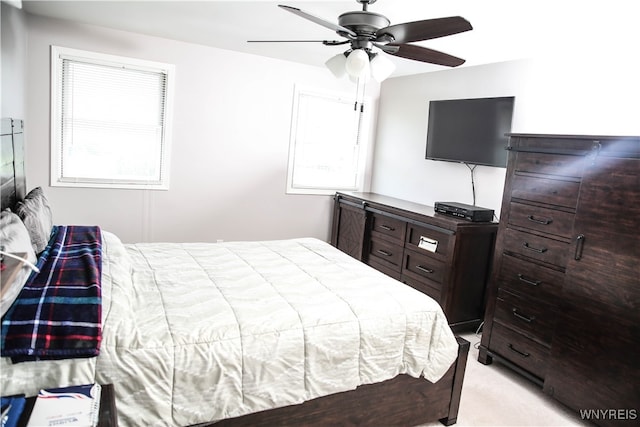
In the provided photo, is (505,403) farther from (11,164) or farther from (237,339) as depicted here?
(11,164)

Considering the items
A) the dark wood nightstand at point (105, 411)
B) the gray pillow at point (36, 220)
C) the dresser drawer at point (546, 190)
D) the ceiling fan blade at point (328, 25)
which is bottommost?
the dark wood nightstand at point (105, 411)

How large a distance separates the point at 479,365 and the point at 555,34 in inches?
92.4

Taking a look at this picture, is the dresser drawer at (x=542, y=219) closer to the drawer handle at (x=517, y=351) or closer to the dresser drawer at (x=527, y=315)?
the dresser drawer at (x=527, y=315)

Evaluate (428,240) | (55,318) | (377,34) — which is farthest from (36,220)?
(428,240)

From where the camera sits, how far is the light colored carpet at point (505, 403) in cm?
236

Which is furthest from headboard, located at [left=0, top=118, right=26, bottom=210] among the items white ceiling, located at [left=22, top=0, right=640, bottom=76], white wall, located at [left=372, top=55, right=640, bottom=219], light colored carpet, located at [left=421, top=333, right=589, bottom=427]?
white wall, located at [left=372, top=55, right=640, bottom=219]

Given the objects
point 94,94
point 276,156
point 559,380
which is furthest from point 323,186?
point 559,380

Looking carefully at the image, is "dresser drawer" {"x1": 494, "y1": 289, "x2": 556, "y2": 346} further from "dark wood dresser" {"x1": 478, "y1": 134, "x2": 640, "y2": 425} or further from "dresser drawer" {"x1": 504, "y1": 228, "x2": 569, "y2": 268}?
"dresser drawer" {"x1": 504, "y1": 228, "x2": 569, "y2": 268}

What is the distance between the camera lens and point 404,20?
2.93 metres

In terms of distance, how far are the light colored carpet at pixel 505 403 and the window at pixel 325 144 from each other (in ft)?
9.17

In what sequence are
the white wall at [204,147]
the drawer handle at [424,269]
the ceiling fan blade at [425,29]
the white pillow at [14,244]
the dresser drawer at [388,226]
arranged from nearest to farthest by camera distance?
the white pillow at [14,244] → the ceiling fan blade at [425,29] → the drawer handle at [424,269] → the white wall at [204,147] → the dresser drawer at [388,226]

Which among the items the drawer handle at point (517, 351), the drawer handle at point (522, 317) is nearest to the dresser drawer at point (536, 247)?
the drawer handle at point (522, 317)

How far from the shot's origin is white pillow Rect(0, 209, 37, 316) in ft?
4.46

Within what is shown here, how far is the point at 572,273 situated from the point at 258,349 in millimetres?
1821
